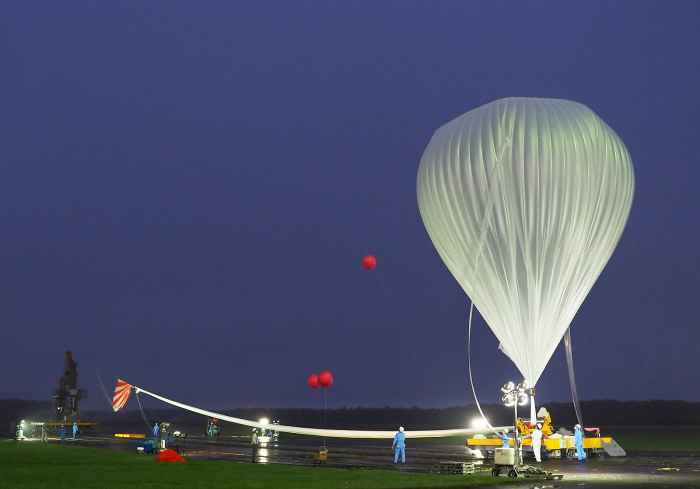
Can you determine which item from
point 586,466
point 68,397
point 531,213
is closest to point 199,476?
point 586,466

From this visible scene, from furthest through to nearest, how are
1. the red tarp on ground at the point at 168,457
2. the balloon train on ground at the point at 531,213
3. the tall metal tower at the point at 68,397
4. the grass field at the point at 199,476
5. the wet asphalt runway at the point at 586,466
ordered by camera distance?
the tall metal tower at the point at 68,397, the red tarp on ground at the point at 168,457, the balloon train on ground at the point at 531,213, the wet asphalt runway at the point at 586,466, the grass field at the point at 199,476

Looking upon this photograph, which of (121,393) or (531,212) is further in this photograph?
(531,212)

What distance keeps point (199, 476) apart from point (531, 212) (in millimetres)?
14439

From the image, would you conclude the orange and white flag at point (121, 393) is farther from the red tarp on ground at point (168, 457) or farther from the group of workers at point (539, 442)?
the group of workers at point (539, 442)

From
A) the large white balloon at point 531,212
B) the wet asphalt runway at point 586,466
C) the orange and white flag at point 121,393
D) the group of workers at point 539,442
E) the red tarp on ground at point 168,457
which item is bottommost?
the wet asphalt runway at point 586,466

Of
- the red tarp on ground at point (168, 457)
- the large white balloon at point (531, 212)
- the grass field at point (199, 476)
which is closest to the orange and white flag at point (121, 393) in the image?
the grass field at point (199, 476)

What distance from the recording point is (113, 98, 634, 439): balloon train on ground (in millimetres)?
27750

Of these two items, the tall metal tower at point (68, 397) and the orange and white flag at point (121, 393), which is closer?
the orange and white flag at point (121, 393)

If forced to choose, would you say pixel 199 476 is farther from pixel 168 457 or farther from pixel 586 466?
pixel 586 466

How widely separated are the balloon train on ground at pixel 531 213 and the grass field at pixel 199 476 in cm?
311

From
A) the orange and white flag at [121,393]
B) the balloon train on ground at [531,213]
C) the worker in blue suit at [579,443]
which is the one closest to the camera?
the orange and white flag at [121,393]

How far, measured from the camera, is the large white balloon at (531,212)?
2777 cm

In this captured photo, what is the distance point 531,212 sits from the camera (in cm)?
2817

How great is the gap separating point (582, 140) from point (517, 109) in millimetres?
2624
